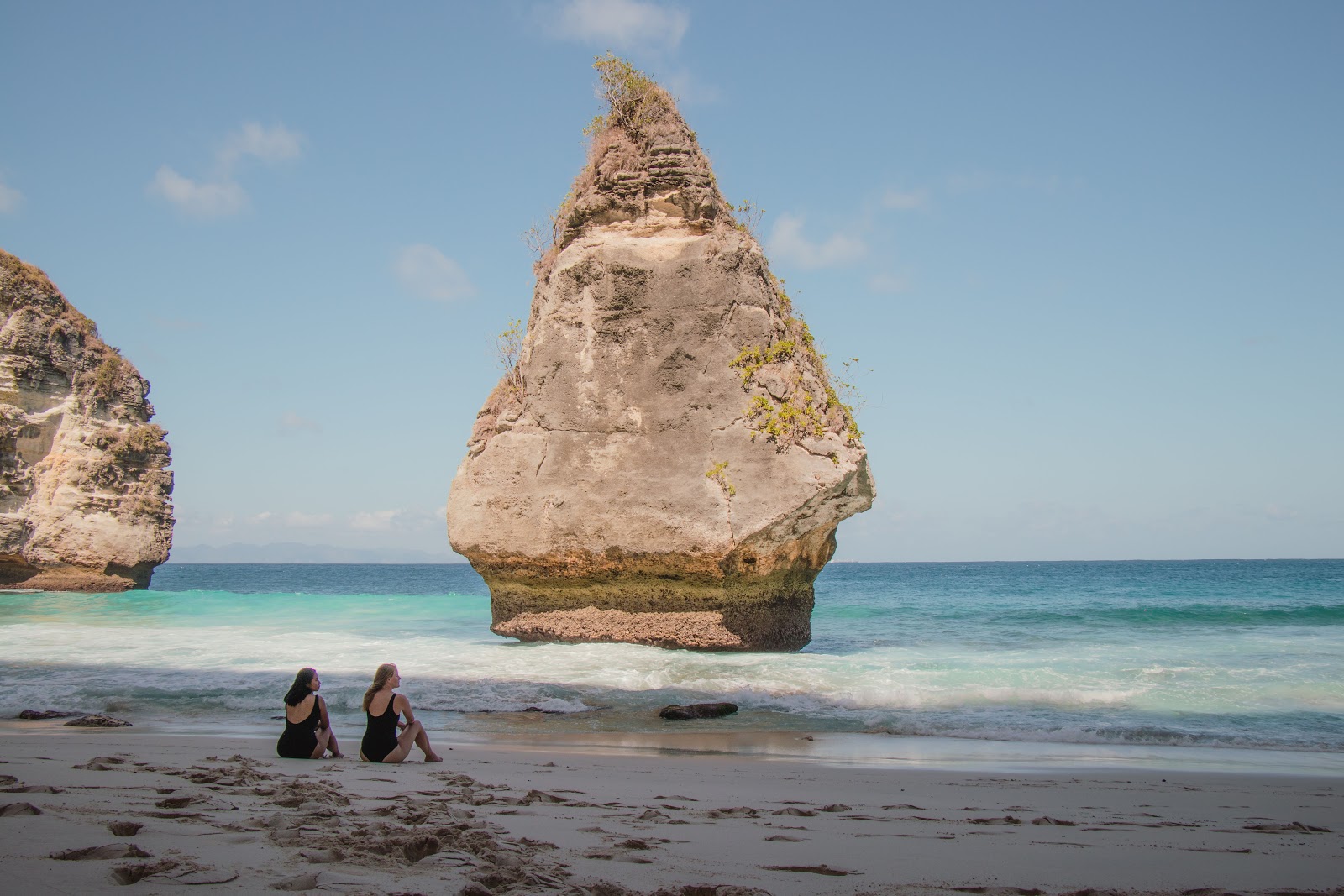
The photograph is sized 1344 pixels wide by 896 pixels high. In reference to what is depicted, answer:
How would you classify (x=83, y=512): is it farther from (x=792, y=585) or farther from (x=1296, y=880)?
(x=1296, y=880)

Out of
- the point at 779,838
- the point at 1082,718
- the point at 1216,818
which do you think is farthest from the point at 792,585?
the point at 779,838

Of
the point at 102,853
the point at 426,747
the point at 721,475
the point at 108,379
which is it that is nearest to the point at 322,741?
the point at 426,747

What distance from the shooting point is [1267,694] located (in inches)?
373

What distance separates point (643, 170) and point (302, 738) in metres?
10.1

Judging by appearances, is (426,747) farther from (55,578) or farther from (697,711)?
(55,578)

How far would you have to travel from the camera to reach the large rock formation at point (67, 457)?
85.4 ft

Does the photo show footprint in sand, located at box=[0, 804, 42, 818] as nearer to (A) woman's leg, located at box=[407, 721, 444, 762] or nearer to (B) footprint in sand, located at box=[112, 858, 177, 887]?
(B) footprint in sand, located at box=[112, 858, 177, 887]

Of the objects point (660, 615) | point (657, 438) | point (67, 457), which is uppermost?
point (67, 457)

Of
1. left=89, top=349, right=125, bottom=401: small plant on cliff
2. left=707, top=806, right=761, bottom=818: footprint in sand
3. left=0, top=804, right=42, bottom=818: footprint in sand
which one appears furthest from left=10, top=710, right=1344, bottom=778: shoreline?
left=89, top=349, right=125, bottom=401: small plant on cliff

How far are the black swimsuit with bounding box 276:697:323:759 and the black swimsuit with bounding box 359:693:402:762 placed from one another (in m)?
0.39

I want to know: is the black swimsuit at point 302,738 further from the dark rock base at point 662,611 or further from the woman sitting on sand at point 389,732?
the dark rock base at point 662,611

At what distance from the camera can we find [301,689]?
20.2 ft

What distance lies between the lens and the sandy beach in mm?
2904

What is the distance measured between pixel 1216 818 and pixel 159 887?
476cm
